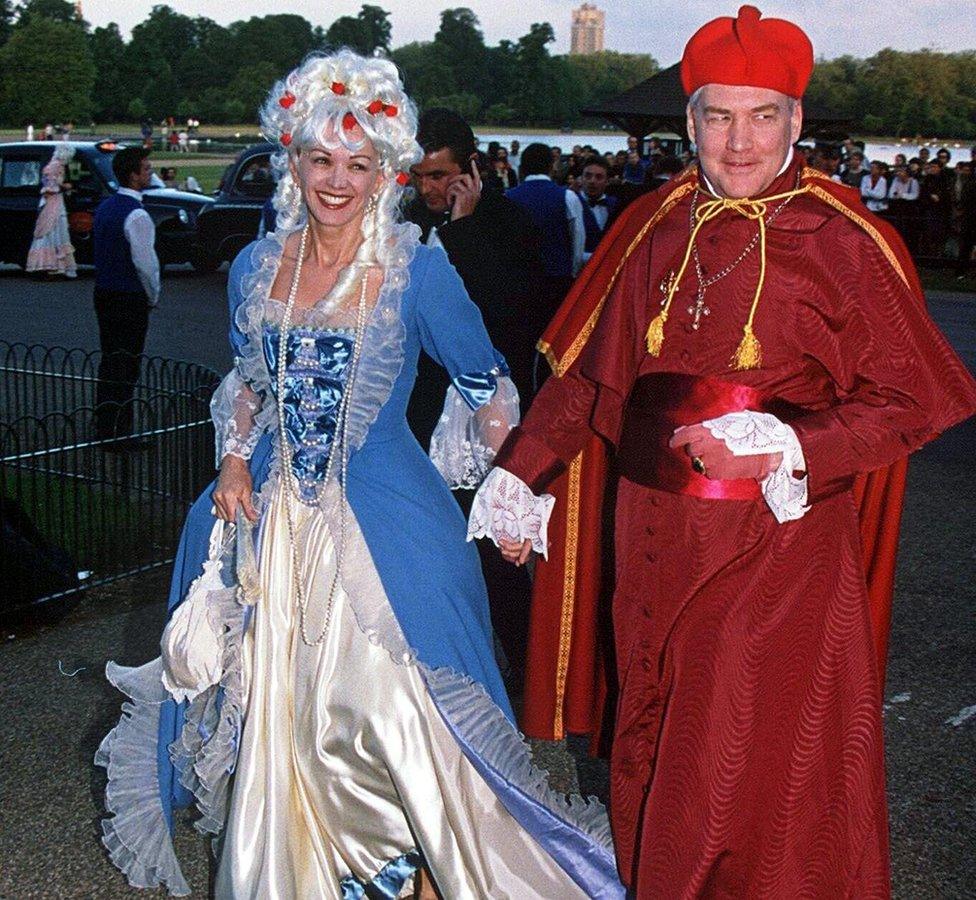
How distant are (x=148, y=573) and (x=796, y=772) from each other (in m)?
4.12

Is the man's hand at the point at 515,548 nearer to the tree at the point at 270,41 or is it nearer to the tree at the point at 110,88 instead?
the tree at the point at 110,88

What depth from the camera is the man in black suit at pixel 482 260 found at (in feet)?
14.2

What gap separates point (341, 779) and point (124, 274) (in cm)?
613

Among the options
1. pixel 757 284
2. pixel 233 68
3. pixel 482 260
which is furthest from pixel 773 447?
pixel 233 68

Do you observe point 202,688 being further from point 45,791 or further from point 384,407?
point 45,791

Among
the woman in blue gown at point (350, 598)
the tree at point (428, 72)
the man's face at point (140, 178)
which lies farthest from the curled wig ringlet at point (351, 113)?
the tree at point (428, 72)

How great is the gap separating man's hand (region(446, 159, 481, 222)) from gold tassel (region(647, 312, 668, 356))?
168 centimetres

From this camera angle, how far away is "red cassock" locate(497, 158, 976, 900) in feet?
8.77

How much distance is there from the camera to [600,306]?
3062 millimetres

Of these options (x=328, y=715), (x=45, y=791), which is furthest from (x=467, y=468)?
(x=45, y=791)

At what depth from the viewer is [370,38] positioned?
66125 millimetres

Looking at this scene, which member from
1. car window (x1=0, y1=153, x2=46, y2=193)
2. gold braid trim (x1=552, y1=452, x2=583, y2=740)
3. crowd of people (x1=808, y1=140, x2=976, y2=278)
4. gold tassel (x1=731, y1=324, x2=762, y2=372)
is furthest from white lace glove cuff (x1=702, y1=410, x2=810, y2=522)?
crowd of people (x1=808, y1=140, x2=976, y2=278)

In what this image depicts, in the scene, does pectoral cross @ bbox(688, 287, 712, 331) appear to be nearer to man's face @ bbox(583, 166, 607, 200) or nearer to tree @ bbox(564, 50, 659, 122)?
man's face @ bbox(583, 166, 607, 200)

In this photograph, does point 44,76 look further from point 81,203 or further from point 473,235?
point 473,235
